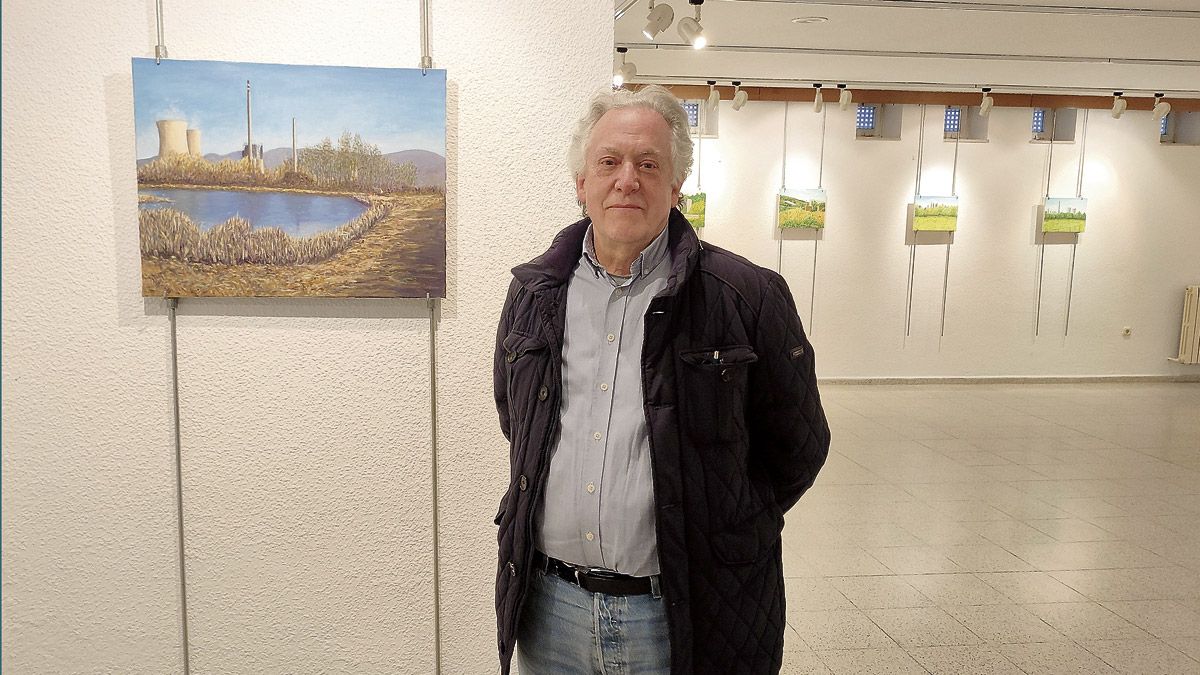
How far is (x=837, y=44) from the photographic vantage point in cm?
812

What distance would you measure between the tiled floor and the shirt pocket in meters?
2.58

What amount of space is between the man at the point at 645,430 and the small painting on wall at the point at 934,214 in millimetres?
10767

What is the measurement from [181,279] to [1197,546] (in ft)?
20.6

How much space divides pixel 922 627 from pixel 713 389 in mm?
3309

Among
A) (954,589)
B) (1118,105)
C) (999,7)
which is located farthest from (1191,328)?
(954,589)

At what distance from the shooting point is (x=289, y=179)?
2746mm

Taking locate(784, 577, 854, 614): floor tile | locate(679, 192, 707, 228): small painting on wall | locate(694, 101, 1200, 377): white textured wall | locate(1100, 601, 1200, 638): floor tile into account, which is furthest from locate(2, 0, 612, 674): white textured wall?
locate(694, 101, 1200, 377): white textured wall

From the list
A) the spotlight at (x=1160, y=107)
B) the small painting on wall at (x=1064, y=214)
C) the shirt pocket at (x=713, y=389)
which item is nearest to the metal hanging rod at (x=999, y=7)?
the spotlight at (x=1160, y=107)

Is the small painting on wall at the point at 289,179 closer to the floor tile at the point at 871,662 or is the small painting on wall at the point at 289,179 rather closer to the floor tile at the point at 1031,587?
the floor tile at the point at 871,662

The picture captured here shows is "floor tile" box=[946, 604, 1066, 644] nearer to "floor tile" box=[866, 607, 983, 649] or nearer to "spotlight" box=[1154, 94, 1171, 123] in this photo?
"floor tile" box=[866, 607, 983, 649]

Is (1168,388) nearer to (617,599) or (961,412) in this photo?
(961,412)

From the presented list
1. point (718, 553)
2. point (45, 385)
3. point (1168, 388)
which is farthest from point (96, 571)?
point (1168, 388)

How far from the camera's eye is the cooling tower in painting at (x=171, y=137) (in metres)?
2.69

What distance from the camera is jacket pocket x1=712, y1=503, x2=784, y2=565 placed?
1863 mm
